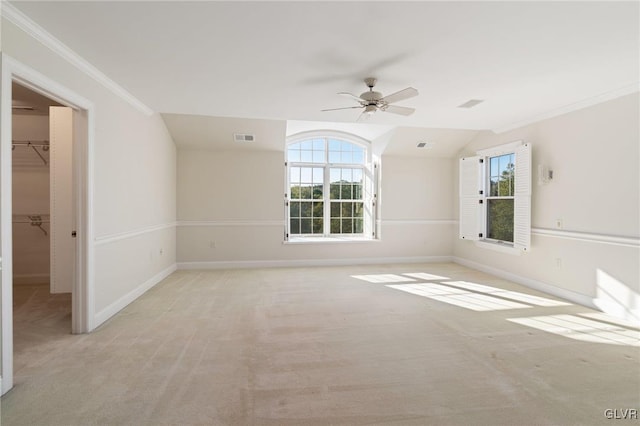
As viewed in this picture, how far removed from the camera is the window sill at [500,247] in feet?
14.5

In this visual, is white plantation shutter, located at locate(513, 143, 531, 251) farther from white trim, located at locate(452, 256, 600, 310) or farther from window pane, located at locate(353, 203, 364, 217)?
window pane, located at locate(353, 203, 364, 217)

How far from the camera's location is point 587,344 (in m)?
2.58

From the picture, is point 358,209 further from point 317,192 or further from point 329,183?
point 317,192

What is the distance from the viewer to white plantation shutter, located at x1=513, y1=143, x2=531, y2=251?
413 cm

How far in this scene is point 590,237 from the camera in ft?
11.3

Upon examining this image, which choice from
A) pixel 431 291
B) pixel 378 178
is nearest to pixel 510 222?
pixel 431 291

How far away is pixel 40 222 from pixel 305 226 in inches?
166

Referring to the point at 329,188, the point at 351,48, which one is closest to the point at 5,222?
the point at 351,48

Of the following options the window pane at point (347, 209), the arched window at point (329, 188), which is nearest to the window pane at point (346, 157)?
the arched window at point (329, 188)

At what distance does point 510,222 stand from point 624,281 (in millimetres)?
1735

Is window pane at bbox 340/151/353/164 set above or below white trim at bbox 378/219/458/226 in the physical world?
above

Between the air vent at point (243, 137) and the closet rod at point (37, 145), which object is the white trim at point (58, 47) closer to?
the air vent at point (243, 137)

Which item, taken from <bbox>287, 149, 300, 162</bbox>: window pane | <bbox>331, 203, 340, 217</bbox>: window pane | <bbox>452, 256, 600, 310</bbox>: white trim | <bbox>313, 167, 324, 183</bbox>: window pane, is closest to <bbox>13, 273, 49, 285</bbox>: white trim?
<bbox>287, 149, 300, 162</bbox>: window pane

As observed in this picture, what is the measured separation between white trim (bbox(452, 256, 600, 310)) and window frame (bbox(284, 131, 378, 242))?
6.65 feet
